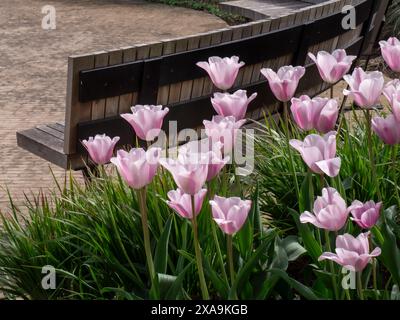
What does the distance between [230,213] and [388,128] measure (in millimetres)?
568

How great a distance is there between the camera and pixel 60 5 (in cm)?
1377

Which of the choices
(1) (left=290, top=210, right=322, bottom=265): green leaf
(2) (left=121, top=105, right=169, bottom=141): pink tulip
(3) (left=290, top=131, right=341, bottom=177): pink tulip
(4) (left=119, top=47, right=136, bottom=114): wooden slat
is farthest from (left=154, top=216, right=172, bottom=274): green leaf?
(4) (left=119, top=47, right=136, bottom=114): wooden slat

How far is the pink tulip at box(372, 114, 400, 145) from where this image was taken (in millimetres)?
2543

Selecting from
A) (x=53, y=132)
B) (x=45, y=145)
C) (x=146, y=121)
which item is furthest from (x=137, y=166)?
(x=53, y=132)

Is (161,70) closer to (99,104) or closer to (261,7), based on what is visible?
(99,104)

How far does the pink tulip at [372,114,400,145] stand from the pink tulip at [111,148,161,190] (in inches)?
24.5

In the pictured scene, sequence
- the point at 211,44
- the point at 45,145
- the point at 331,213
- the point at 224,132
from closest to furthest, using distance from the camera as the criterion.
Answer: the point at 331,213
the point at 224,132
the point at 211,44
the point at 45,145

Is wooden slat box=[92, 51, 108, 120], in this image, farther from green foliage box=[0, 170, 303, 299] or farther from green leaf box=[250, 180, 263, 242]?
→ green leaf box=[250, 180, 263, 242]

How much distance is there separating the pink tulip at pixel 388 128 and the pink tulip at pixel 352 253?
17.4 inches

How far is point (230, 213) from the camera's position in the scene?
2232 mm

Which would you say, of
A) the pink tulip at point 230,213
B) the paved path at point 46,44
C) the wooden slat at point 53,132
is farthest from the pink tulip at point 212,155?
the paved path at point 46,44

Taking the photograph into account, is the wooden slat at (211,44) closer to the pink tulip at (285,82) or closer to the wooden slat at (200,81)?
the wooden slat at (200,81)

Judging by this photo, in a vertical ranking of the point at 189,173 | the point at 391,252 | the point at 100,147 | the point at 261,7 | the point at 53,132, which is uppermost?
the point at 189,173
